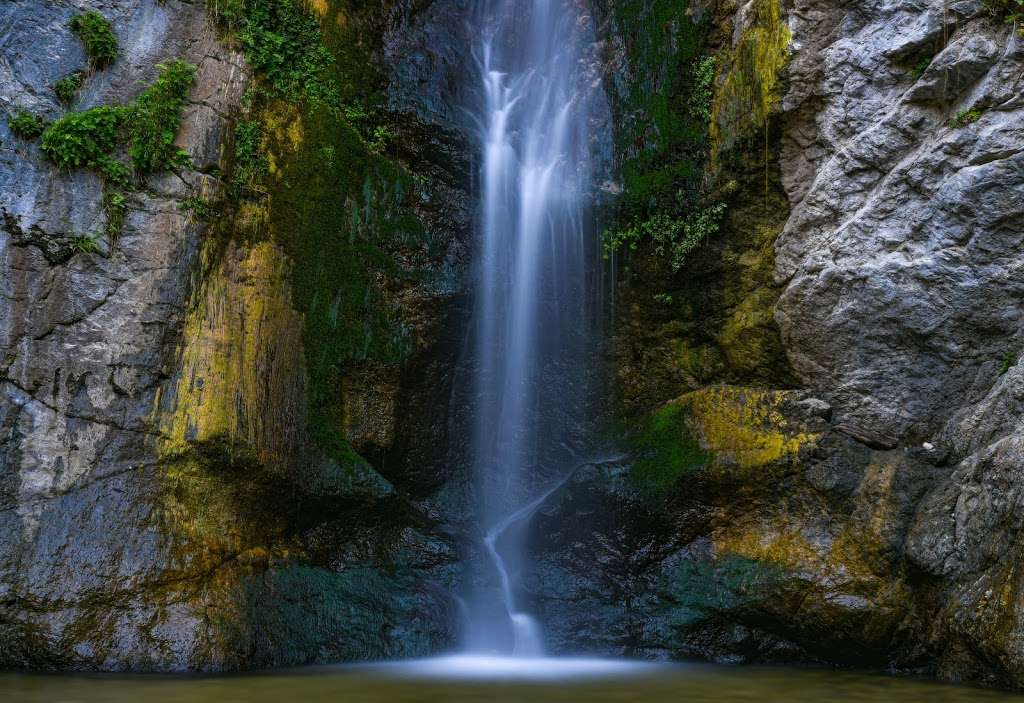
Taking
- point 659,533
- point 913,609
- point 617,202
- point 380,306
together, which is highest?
point 617,202

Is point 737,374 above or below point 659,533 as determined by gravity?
above

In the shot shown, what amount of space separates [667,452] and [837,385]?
73.0 inches

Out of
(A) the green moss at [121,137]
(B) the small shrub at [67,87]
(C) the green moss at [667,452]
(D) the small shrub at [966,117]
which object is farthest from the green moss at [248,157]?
(D) the small shrub at [966,117]

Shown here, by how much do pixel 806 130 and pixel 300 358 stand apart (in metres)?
5.97

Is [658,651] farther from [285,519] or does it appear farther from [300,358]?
[300,358]

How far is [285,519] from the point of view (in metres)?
7.54

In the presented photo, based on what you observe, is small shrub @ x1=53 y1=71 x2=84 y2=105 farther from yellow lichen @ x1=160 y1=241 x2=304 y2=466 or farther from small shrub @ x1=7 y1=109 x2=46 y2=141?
yellow lichen @ x1=160 y1=241 x2=304 y2=466

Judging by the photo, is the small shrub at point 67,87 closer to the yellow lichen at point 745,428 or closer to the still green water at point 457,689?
the still green water at point 457,689

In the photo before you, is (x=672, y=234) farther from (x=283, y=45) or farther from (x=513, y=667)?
(x=513, y=667)

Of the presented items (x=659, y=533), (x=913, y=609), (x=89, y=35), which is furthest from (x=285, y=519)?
(x=913, y=609)

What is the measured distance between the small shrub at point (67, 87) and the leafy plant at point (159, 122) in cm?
56

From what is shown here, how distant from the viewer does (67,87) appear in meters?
7.46

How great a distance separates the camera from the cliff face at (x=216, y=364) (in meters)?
6.51

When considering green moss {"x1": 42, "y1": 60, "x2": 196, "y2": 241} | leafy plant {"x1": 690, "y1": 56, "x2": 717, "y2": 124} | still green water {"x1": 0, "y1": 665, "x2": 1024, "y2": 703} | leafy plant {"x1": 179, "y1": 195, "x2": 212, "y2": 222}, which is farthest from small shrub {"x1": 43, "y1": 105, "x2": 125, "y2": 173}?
leafy plant {"x1": 690, "y1": 56, "x2": 717, "y2": 124}
